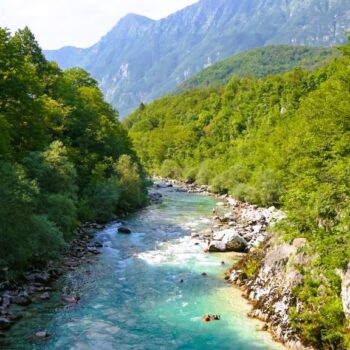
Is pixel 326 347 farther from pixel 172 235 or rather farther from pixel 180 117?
pixel 180 117

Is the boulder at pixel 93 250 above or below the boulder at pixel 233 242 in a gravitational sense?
above

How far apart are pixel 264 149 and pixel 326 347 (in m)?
58.6

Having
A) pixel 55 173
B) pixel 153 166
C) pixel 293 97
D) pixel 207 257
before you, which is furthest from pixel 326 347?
pixel 153 166

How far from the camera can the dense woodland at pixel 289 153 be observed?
2056cm

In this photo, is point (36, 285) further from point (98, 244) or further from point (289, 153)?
point (289, 153)

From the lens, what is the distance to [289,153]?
174ft

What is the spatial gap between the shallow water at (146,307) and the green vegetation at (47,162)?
12.4ft

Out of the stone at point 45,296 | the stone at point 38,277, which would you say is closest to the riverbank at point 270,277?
the stone at point 45,296

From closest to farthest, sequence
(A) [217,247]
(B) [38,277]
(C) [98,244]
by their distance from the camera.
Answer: (B) [38,277]
(A) [217,247]
(C) [98,244]

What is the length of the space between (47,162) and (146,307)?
15917 millimetres

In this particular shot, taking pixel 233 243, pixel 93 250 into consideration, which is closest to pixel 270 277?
pixel 233 243

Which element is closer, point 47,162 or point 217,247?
point 47,162

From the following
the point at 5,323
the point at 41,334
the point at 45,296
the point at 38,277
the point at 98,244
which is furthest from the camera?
the point at 98,244

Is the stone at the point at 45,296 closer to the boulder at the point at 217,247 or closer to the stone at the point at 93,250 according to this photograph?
the stone at the point at 93,250
